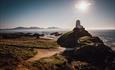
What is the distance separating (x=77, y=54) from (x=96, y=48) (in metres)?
4.20

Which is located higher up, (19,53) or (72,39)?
(72,39)

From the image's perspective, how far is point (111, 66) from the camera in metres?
25.8

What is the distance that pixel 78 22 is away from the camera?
58.2 m

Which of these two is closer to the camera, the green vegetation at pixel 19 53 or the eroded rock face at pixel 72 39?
the green vegetation at pixel 19 53

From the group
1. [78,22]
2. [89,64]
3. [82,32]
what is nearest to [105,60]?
[89,64]

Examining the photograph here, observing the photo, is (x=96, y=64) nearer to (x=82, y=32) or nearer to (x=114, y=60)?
(x=114, y=60)

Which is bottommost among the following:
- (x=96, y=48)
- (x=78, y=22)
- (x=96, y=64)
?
(x=96, y=64)

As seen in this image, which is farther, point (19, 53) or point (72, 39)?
point (72, 39)

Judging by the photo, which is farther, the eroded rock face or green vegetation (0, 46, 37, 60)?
the eroded rock face

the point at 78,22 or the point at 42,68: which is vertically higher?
the point at 78,22

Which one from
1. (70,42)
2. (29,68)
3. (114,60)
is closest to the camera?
(29,68)

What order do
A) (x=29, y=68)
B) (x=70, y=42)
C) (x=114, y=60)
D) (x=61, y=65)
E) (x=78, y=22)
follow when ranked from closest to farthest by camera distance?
(x=29, y=68), (x=61, y=65), (x=114, y=60), (x=70, y=42), (x=78, y=22)

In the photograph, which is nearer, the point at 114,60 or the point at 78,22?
the point at 114,60

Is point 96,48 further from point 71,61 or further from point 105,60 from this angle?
point 71,61
